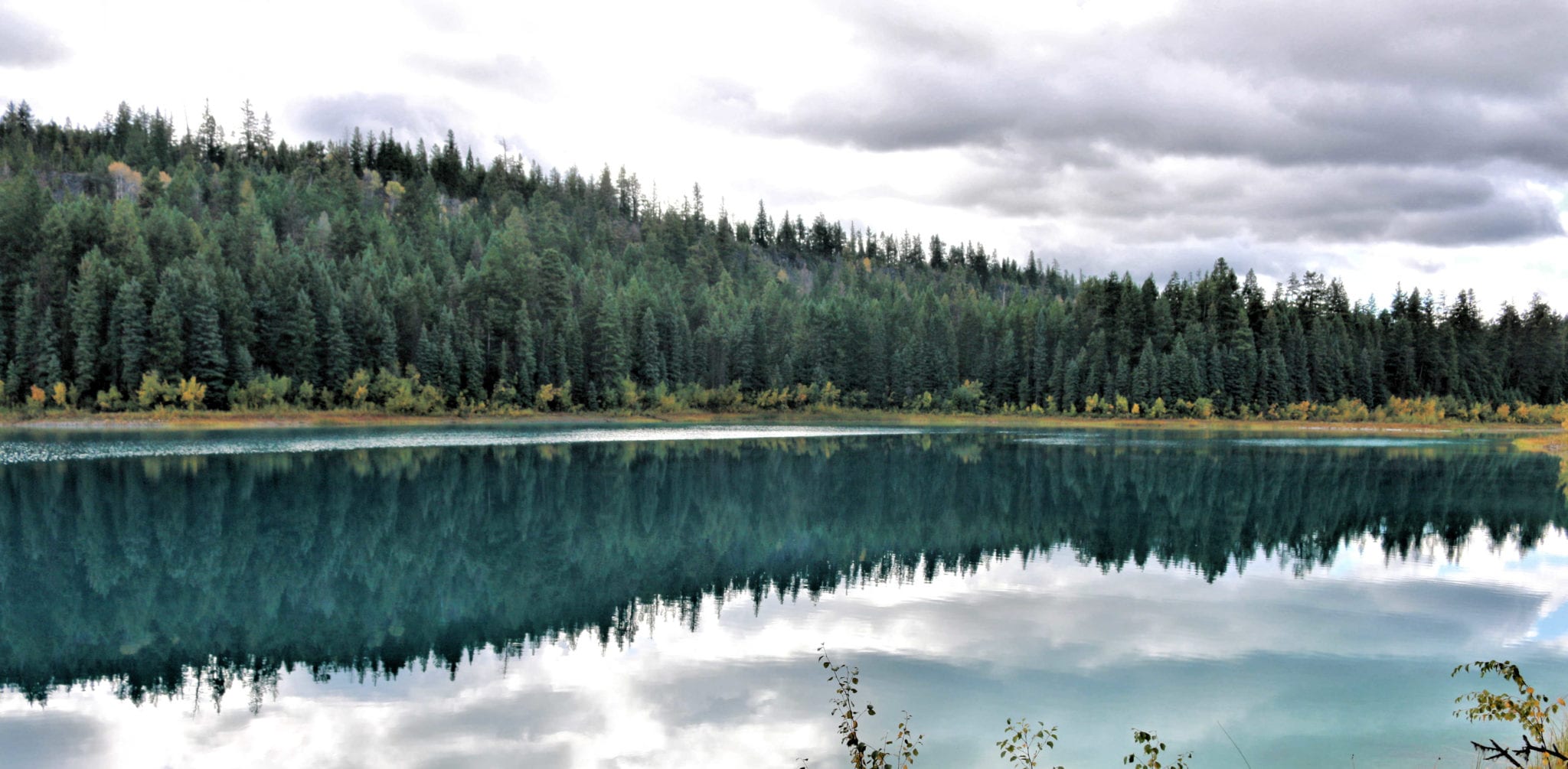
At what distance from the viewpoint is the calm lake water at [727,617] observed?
12906 millimetres

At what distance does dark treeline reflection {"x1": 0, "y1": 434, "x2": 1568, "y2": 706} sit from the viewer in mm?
17453

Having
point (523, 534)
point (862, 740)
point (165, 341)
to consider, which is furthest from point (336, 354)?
point (862, 740)

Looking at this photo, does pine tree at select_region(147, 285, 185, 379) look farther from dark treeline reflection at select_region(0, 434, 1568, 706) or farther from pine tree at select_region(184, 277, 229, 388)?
dark treeline reflection at select_region(0, 434, 1568, 706)

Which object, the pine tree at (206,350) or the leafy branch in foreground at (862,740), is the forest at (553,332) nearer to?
the pine tree at (206,350)

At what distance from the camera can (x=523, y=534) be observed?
28719 millimetres

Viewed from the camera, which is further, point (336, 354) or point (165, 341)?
point (336, 354)

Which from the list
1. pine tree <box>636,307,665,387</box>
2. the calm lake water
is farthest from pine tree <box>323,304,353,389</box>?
the calm lake water

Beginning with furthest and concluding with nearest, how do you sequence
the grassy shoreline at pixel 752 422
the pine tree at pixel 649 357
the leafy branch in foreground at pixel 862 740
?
the pine tree at pixel 649 357 → the grassy shoreline at pixel 752 422 → the leafy branch in foreground at pixel 862 740

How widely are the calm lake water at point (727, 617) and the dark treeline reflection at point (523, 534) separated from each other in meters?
0.15

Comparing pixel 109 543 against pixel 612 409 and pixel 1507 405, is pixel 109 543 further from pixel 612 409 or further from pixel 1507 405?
pixel 1507 405

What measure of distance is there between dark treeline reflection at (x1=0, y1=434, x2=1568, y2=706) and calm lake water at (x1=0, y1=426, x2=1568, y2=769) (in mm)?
153

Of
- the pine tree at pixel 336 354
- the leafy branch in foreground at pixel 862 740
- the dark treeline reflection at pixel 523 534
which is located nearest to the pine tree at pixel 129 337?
the pine tree at pixel 336 354

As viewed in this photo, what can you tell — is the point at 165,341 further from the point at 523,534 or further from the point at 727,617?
the point at 727,617

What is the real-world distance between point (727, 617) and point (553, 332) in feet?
312
